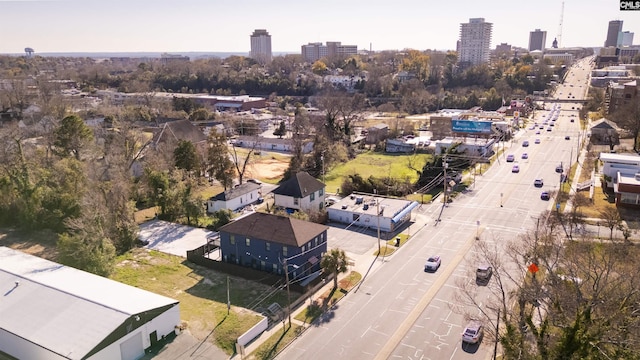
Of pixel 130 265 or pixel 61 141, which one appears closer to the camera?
pixel 130 265

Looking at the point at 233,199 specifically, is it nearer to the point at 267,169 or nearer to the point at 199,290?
the point at 199,290

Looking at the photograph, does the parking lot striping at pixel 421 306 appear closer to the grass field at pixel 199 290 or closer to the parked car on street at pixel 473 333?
the parked car on street at pixel 473 333

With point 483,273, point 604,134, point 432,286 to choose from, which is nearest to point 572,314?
point 483,273

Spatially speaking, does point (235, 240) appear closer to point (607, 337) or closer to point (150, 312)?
point (150, 312)

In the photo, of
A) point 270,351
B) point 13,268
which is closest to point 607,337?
point 270,351

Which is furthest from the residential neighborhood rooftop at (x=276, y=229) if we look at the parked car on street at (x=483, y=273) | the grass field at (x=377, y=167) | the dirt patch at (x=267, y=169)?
the dirt patch at (x=267, y=169)
